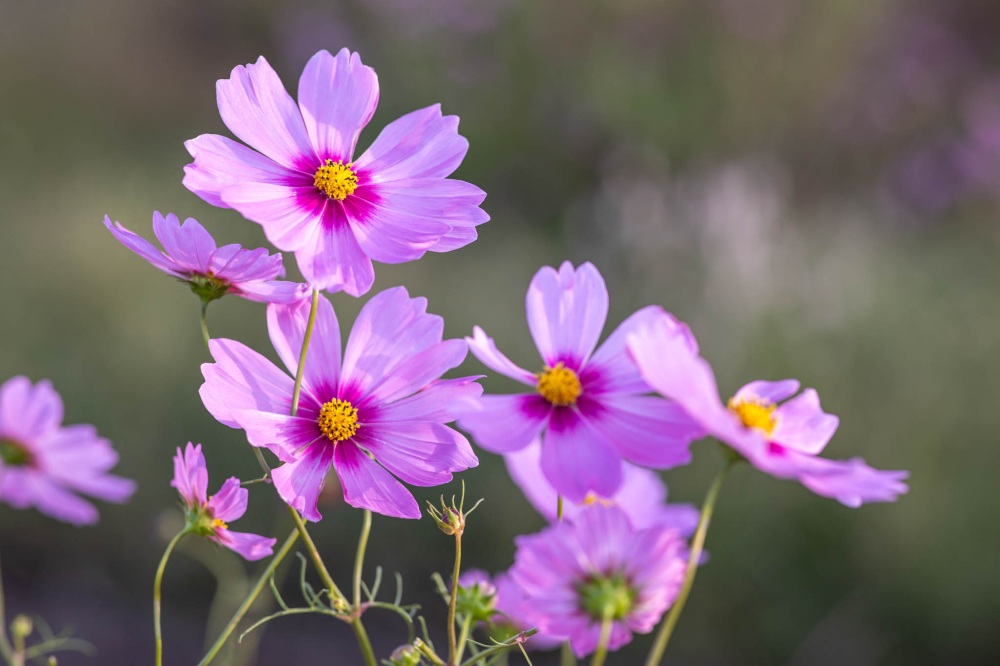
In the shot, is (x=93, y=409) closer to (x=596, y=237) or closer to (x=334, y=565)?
(x=334, y=565)

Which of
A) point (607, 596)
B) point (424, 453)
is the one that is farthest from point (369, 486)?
point (607, 596)

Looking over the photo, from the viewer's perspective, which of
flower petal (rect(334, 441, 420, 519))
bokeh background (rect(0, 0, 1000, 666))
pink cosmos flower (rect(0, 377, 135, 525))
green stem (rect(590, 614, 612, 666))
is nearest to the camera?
green stem (rect(590, 614, 612, 666))

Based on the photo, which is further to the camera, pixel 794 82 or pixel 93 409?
pixel 794 82

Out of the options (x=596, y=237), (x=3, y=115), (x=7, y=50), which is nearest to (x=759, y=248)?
(x=596, y=237)

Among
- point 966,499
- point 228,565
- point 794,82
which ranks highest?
point 794,82

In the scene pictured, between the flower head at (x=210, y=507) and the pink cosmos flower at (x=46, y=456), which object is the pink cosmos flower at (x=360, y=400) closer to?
the flower head at (x=210, y=507)

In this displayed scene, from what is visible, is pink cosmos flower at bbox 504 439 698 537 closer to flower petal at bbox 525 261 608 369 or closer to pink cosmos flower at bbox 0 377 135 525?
flower petal at bbox 525 261 608 369

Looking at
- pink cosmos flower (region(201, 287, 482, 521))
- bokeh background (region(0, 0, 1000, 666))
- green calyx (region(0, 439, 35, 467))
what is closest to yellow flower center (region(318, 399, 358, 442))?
pink cosmos flower (region(201, 287, 482, 521))
